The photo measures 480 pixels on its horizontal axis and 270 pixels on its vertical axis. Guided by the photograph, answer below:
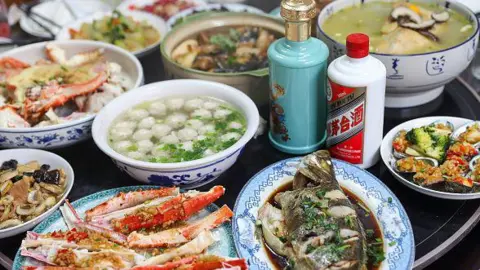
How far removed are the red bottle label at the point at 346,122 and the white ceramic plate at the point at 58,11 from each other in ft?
5.33

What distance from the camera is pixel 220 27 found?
2.26 metres

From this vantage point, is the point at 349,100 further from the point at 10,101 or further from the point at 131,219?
the point at 10,101

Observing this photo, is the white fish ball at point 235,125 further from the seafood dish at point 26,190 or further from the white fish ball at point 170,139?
the seafood dish at point 26,190

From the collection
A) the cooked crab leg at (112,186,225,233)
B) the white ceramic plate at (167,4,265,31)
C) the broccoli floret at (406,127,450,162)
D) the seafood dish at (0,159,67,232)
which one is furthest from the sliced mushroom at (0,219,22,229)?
the white ceramic plate at (167,4,265,31)

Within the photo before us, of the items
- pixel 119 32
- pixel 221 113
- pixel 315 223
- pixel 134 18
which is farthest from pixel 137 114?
pixel 134 18

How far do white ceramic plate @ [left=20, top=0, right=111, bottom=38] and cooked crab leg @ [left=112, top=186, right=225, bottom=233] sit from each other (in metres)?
1.54

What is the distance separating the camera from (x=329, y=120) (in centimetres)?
173

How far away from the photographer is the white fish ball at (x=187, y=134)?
69.0 inches

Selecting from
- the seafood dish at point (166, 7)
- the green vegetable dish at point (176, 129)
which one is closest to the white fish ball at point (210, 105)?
the green vegetable dish at point (176, 129)

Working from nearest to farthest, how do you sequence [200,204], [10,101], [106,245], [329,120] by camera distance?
[106,245], [200,204], [329,120], [10,101]

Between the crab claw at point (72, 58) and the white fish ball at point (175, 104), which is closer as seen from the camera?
the white fish ball at point (175, 104)

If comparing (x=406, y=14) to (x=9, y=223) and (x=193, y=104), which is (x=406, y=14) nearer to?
(x=193, y=104)

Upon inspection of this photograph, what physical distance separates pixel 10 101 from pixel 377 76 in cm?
131

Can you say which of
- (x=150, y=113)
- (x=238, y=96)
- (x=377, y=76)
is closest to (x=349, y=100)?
(x=377, y=76)
